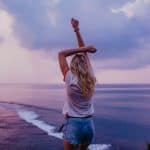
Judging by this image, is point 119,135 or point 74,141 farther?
point 119,135

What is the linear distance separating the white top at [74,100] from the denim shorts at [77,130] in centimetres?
7

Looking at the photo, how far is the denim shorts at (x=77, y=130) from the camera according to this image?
15.3 feet

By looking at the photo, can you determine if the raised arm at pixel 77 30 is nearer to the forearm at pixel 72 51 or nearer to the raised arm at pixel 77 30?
the raised arm at pixel 77 30

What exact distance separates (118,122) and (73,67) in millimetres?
30075

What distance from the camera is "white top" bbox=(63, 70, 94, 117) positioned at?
183 inches

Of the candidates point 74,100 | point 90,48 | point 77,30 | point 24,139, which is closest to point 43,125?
point 24,139

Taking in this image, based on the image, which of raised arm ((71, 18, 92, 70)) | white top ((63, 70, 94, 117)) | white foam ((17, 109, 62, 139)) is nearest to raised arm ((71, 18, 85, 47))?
raised arm ((71, 18, 92, 70))

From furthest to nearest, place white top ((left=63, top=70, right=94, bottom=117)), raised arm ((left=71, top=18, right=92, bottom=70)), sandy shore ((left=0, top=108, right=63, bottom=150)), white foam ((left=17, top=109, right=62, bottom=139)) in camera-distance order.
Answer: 1. white foam ((left=17, top=109, right=62, bottom=139))
2. sandy shore ((left=0, top=108, right=63, bottom=150))
3. raised arm ((left=71, top=18, right=92, bottom=70))
4. white top ((left=63, top=70, right=94, bottom=117))

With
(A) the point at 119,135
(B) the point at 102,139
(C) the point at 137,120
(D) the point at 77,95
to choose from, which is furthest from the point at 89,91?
(C) the point at 137,120

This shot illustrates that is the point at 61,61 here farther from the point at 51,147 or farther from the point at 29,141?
the point at 29,141

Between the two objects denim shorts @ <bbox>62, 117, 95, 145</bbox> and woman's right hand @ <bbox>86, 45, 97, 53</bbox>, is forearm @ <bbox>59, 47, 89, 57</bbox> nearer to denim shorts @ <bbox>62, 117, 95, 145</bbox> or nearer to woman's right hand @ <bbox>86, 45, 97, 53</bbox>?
woman's right hand @ <bbox>86, 45, 97, 53</bbox>

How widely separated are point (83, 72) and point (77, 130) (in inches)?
22.7

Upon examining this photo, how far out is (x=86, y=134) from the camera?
4.73 m

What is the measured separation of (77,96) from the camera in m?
4.68
